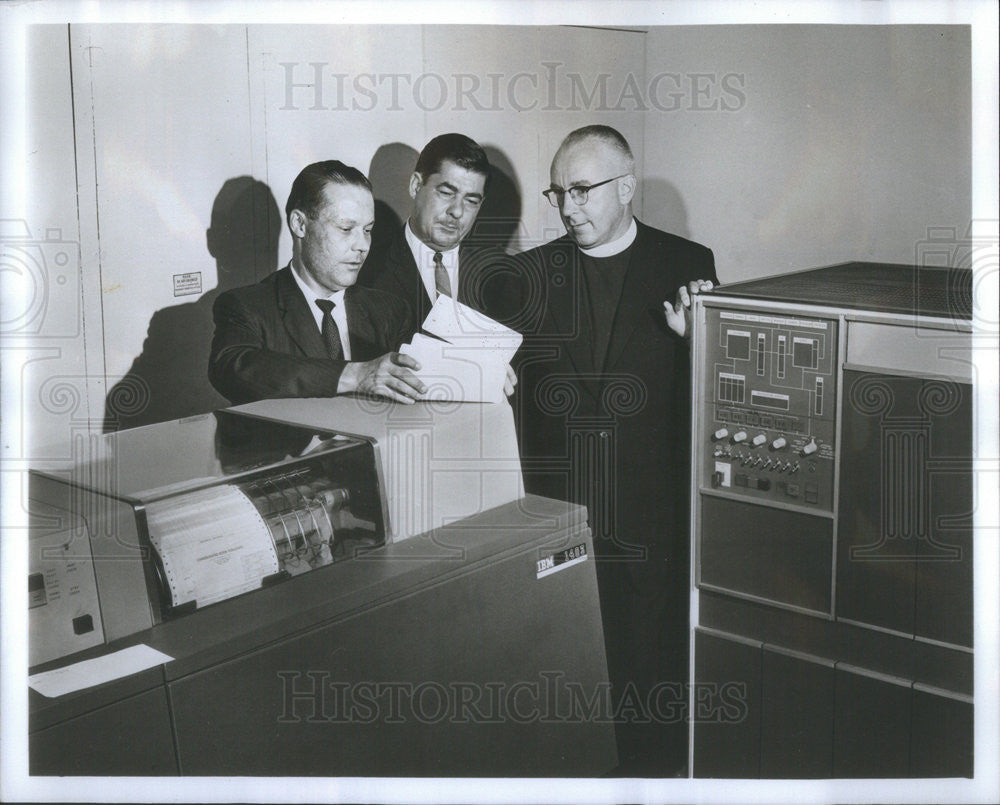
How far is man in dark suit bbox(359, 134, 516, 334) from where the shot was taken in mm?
2521

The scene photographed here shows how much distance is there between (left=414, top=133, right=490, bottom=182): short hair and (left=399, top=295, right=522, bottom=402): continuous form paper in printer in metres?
0.33

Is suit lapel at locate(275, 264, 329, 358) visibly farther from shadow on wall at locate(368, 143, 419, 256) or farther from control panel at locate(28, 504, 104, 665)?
control panel at locate(28, 504, 104, 665)

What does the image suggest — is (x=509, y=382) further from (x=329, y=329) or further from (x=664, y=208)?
(x=664, y=208)

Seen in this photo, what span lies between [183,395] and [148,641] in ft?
2.33

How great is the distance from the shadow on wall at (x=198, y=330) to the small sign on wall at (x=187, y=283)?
0.10ft

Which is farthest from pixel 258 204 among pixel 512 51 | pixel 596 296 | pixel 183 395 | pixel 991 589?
pixel 991 589

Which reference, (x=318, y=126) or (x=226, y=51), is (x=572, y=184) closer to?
(x=318, y=126)

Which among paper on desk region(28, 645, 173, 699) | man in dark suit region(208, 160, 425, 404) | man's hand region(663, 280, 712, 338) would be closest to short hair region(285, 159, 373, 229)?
man in dark suit region(208, 160, 425, 404)

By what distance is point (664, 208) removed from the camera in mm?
2607

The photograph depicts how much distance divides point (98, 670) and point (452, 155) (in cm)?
144

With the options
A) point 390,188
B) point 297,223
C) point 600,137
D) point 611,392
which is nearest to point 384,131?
point 390,188

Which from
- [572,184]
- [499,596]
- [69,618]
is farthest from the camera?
[572,184]

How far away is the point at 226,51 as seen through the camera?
2.39 meters

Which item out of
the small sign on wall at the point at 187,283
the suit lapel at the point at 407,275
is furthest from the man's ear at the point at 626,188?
the small sign on wall at the point at 187,283
